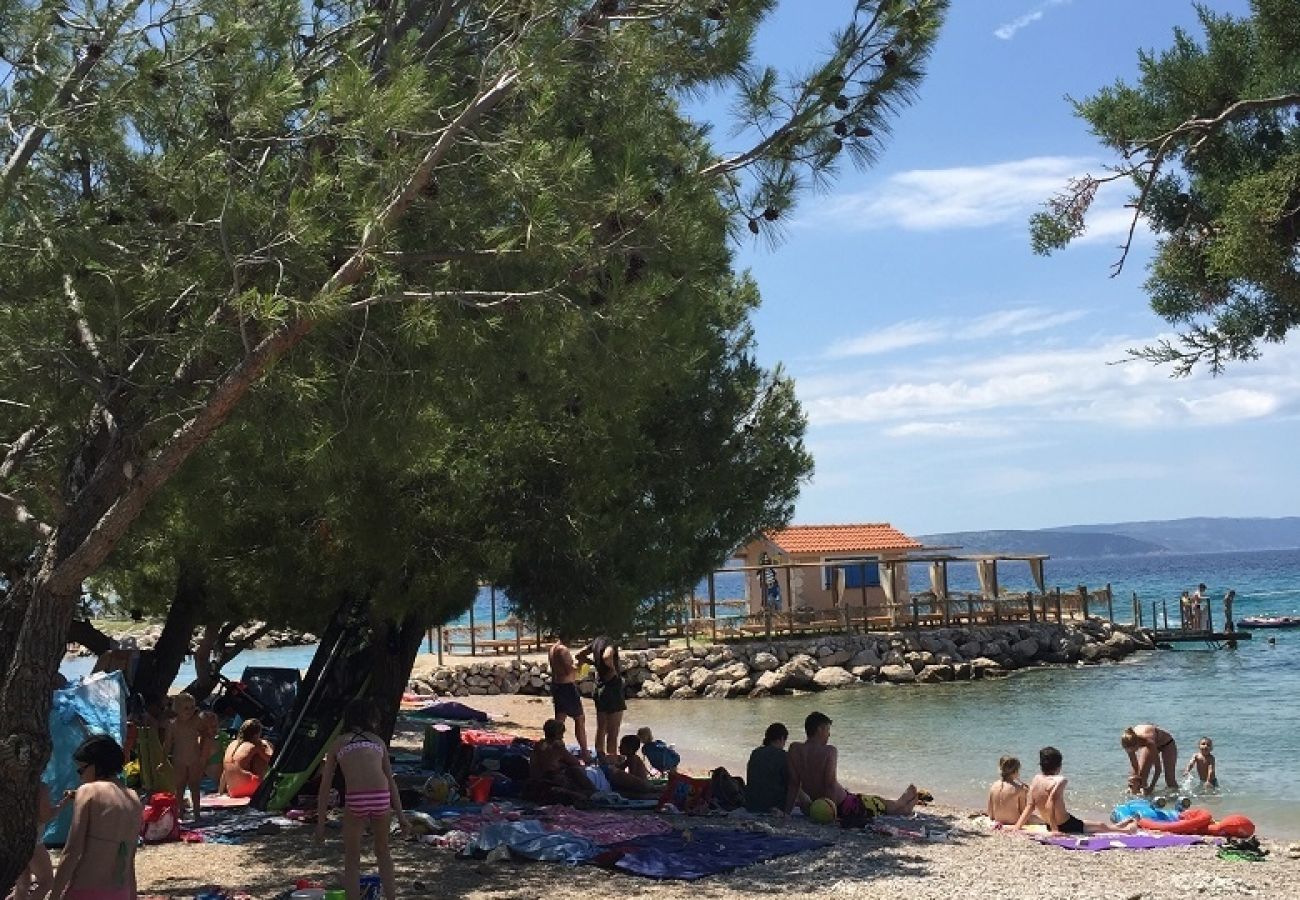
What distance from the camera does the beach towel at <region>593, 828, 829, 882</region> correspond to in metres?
8.10

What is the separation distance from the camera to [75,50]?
628cm

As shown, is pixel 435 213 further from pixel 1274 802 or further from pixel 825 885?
pixel 1274 802

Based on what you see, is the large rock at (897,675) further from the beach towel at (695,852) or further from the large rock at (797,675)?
the beach towel at (695,852)

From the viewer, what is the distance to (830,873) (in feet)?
26.8

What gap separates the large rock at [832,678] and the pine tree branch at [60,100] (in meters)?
24.9

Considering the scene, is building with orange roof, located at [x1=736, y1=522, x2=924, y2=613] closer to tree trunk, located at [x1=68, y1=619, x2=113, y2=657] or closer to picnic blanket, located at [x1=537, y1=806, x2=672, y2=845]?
tree trunk, located at [x1=68, y1=619, x2=113, y2=657]

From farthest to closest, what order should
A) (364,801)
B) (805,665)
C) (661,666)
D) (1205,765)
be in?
(661,666) → (805,665) → (1205,765) → (364,801)

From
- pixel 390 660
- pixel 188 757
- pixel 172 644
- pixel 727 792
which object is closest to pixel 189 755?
pixel 188 757

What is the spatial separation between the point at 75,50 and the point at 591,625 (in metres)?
5.89

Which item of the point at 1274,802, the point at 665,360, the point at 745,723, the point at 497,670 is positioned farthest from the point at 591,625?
the point at 497,670

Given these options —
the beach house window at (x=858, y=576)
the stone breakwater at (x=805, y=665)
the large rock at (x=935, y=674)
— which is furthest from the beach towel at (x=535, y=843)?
the beach house window at (x=858, y=576)

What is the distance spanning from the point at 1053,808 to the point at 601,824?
373 cm

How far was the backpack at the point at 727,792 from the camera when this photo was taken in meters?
A: 11.0

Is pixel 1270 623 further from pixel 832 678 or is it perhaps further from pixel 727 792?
pixel 727 792
